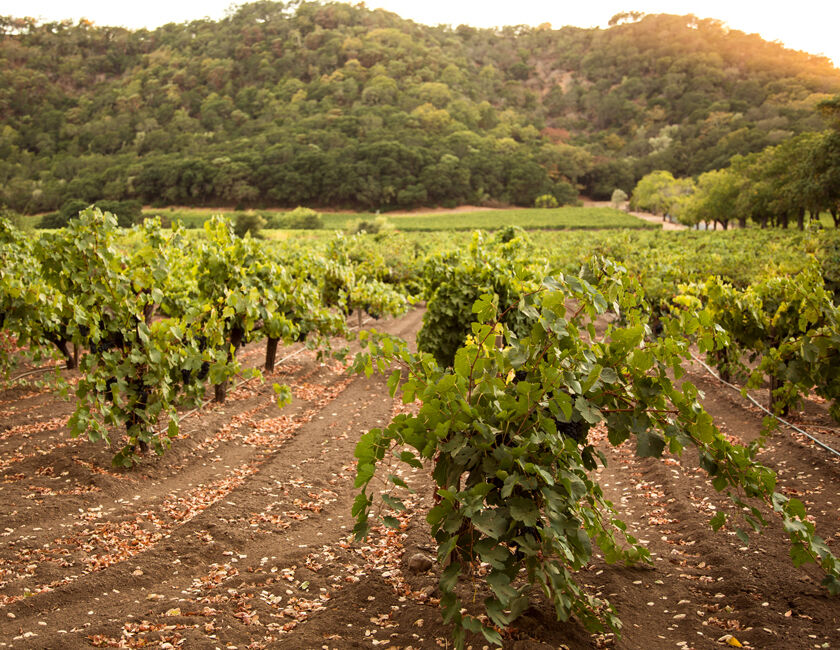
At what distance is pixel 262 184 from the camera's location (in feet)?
287

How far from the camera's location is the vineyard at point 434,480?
137 inches

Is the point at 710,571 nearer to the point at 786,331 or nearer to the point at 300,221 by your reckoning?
the point at 786,331

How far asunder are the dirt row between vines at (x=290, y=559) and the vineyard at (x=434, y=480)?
0.09ft

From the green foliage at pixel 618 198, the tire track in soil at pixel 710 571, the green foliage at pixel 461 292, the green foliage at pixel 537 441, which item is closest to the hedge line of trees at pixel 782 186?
the green foliage at pixel 618 198

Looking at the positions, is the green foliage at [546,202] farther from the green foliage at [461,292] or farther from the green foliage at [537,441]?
the green foliage at [537,441]

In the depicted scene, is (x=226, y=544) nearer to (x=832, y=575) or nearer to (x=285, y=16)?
(x=832, y=575)

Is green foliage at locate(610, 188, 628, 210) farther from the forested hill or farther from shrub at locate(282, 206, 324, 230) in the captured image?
shrub at locate(282, 206, 324, 230)

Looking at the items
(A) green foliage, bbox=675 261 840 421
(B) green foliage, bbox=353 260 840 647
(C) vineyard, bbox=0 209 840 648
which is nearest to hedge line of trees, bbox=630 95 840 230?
(A) green foliage, bbox=675 261 840 421

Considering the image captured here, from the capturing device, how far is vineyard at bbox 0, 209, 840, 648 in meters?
3.47

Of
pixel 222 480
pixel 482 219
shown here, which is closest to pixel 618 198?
pixel 482 219

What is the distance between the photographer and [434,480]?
5812mm

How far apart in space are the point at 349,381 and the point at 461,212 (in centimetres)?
7679

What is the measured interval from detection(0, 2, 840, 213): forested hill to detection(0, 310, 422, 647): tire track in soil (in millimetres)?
78876

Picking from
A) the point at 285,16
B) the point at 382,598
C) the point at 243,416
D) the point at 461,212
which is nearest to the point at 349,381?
the point at 243,416
